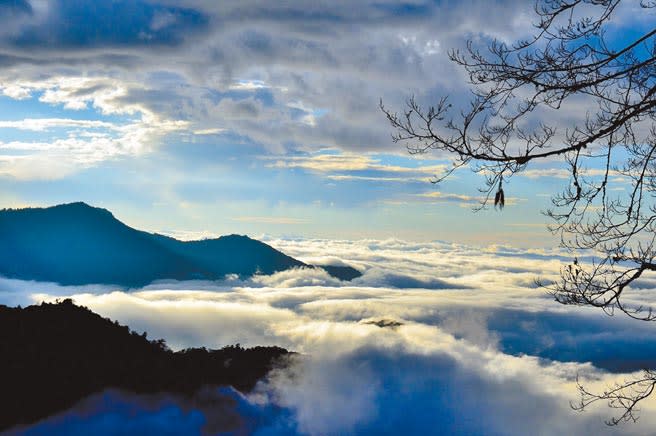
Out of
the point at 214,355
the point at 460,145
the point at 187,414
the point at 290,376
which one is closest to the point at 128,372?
the point at 187,414

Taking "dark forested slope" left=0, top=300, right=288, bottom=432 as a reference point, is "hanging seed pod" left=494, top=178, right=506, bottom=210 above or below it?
above

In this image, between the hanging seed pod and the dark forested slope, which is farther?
the dark forested slope

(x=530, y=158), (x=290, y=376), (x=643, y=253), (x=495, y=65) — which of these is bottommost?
(x=290, y=376)

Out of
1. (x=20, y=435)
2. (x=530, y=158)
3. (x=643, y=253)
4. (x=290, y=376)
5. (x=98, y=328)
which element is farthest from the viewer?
(x=290, y=376)

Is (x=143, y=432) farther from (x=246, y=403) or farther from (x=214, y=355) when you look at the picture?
(x=214, y=355)

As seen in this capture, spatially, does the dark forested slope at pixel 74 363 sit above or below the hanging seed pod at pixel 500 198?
below

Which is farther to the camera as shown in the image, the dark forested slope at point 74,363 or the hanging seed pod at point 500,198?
the dark forested slope at point 74,363

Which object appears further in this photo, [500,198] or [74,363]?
[74,363]

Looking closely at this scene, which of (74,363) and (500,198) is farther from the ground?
(500,198)

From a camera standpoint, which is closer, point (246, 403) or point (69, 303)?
point (246, 403)

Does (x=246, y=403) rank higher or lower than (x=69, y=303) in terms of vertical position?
lower

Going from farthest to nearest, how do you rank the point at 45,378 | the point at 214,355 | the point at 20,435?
the point at 214,355 < the point at 45,378 < the point at 20,435
